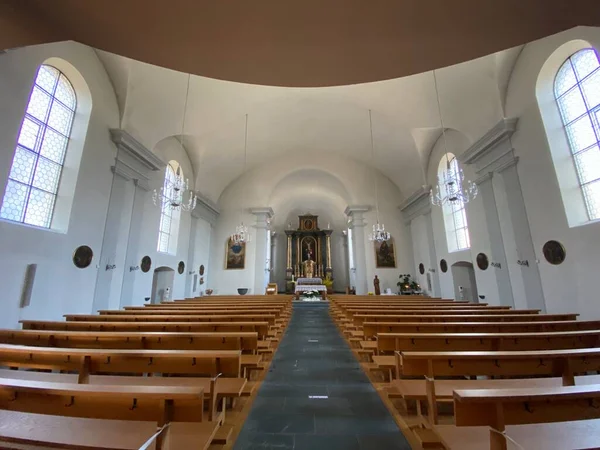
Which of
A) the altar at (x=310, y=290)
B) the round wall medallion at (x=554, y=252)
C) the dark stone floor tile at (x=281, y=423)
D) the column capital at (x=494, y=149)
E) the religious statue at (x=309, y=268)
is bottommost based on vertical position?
the dark stone floor tile at (x=281, y=423)

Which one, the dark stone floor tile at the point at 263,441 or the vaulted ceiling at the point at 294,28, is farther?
the vaulted ceiling at the point at 294,28

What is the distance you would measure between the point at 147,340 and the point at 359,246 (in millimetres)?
11874

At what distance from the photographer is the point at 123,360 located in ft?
6.02

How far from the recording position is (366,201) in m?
13.8

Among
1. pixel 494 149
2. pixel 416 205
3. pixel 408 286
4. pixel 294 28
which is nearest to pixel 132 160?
pixel 294 28

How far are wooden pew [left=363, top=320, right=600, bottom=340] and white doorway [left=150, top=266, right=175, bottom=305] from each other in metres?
8.56

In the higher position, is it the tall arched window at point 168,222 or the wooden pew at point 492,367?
the tall arched window at point 168,222

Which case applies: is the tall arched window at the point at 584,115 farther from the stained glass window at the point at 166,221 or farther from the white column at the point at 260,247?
the white column at the point at 260,247

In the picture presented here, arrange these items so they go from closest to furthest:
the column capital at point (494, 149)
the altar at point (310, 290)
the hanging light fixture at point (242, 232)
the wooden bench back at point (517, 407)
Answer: the wooden bench back at point (517, 407) < the column capital at point (494, 149) < the hanging light fixture at point (242, 232) < the altar at point (310, 290)

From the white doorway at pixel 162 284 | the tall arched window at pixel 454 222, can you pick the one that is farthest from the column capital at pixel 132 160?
the tall arched window at pixel 454 222

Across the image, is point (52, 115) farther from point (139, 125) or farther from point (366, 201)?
point (366, 201)

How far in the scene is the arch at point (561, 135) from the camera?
195 inches

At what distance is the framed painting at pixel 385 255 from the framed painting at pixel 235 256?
6.68 metres

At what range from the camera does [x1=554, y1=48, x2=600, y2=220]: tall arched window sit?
15.5ft
